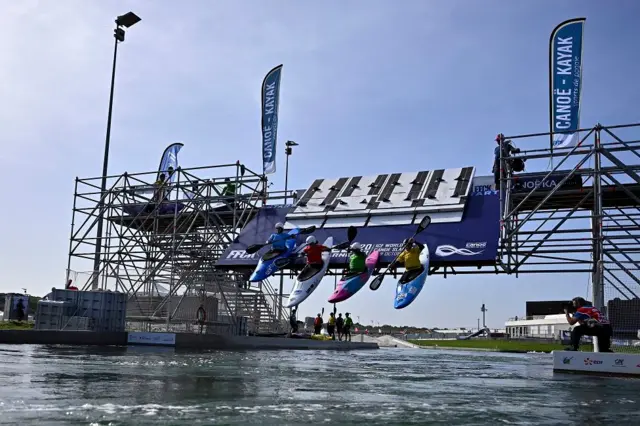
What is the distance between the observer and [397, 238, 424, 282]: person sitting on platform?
2233 centimetres

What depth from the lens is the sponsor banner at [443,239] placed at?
22.3m

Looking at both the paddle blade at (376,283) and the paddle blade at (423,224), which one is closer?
the paddle blade at (376,283)

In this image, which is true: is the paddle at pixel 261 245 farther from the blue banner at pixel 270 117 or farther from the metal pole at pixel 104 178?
the metal pole at pixel 104 178

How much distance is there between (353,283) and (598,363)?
424 inches

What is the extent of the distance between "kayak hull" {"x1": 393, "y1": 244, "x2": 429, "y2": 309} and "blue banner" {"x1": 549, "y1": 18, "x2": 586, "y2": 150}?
5601mm

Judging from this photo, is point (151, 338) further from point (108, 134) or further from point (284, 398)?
point (284, 398)

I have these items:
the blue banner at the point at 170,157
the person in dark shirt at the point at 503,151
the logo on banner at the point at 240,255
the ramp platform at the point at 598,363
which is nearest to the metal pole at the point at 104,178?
the blue banner at the point at 170,157

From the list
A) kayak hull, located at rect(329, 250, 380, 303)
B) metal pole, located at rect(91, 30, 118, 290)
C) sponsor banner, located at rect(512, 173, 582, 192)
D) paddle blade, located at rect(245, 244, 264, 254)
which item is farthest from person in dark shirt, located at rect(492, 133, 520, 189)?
metal pole, located at rect(91, 30, 118, 290)

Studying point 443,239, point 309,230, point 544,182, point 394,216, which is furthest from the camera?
point 309,230

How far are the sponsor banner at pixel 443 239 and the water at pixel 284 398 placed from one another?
36.3 feet

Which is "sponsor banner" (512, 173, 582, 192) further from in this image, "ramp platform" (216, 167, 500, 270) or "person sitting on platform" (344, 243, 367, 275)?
"person sitting on platform" (344, 243, 367, 275)

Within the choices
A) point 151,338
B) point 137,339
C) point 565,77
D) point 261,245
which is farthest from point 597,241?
point 137,339

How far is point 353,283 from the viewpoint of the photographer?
2333cm

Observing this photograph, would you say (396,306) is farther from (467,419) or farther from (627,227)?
(467,419)
